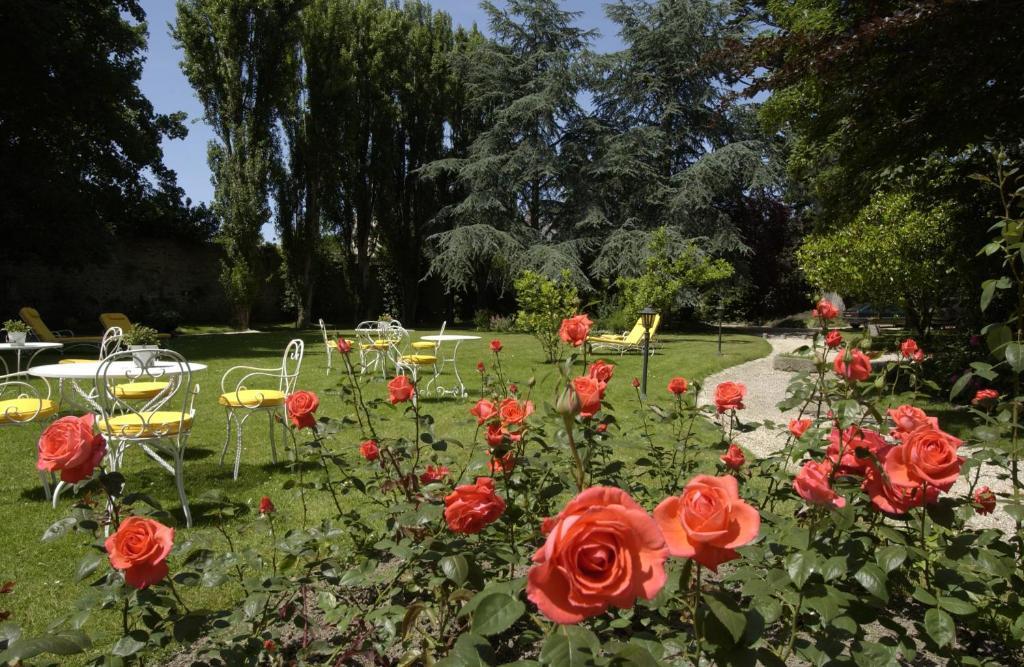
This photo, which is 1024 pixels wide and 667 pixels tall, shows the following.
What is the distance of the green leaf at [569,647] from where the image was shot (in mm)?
602

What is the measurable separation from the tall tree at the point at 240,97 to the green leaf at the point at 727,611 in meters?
17.4

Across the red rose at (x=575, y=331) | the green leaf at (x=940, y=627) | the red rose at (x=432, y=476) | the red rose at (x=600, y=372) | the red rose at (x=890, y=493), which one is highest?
the red rose at (x=575, y=331)

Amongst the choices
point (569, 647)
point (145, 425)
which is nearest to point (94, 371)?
point (145, 425)

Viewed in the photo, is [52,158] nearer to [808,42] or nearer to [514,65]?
[514,65]

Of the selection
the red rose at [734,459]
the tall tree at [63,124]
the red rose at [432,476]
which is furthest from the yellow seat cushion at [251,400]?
the tall tree at [63,124]

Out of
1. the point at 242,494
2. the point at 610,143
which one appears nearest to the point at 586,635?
the point at 242,494

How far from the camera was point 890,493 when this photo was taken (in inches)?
38.9

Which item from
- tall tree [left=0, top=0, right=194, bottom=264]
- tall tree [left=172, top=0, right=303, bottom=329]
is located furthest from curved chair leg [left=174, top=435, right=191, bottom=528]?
tall tree [left=172, top=0, right=303, bottom=329]

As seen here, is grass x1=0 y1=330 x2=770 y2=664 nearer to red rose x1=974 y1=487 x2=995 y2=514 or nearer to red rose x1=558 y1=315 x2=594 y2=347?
red rose x1=558 y1=315 x2=594 y2=347

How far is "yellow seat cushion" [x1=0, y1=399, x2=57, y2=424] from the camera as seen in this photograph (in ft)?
11.2

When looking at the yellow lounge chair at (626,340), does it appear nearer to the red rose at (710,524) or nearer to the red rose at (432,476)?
the red rose at (432,476)

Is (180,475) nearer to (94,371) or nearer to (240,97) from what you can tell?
(94,371)

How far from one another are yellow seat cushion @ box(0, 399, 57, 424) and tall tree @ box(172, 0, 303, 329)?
13.6m

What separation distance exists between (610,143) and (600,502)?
19.1 m
